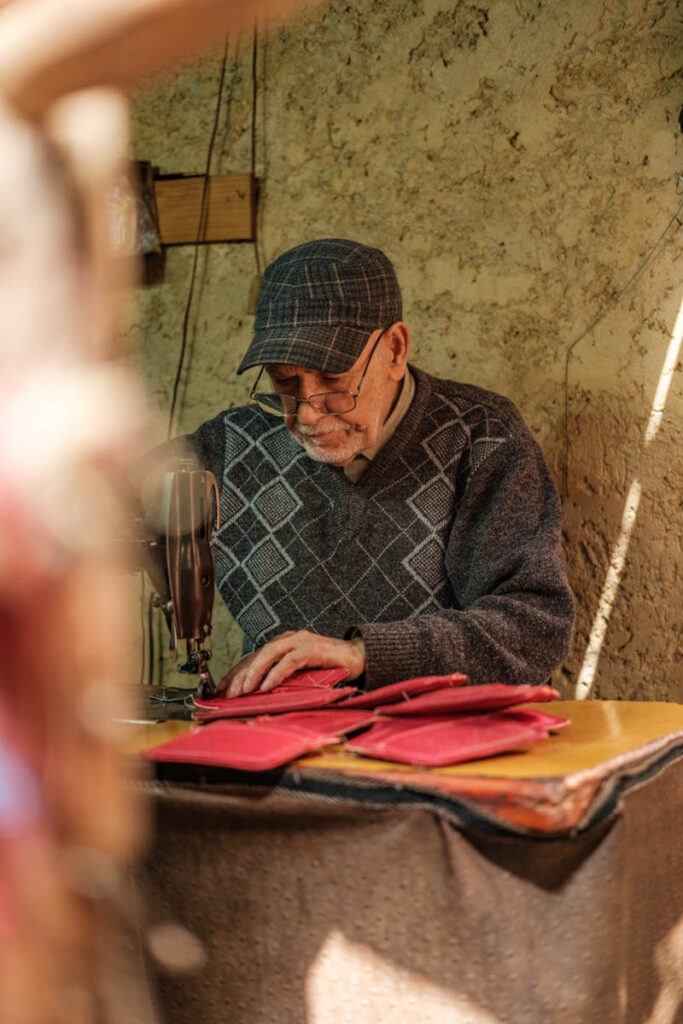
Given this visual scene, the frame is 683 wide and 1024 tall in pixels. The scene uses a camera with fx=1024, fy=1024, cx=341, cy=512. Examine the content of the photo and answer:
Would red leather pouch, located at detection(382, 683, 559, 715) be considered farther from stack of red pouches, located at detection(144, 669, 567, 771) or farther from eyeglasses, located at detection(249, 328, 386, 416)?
eyeglasses, located at detection(249, 328, 386, 416)

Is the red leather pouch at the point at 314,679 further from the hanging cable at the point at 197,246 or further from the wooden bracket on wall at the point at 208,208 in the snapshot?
the wooden bracket on wall at the point at 208,208

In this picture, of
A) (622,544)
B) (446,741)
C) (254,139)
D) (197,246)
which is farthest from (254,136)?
(446,741)

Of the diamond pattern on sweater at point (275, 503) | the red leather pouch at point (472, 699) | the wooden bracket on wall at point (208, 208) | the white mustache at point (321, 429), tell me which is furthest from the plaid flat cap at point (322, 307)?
the red leather pouch at point (472, 699)

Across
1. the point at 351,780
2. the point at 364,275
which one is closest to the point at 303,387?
the point at 364,275

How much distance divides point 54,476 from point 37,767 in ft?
0.58

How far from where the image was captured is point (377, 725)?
143 centimetres

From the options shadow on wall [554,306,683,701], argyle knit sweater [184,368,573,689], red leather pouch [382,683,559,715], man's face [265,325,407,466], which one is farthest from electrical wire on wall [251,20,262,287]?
red leather pouch [382,683,559,715]

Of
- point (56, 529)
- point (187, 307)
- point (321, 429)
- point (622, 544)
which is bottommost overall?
point (622, 544)

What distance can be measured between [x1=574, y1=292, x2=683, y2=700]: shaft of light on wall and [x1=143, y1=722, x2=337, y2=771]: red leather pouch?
1399mm

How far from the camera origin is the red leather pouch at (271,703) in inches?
→ 61.6

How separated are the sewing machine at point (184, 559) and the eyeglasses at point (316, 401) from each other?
0.42 metres

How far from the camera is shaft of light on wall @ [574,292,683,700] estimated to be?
2.56 metres

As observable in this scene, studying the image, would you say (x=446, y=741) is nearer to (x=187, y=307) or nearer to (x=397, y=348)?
(x=397, y=348)

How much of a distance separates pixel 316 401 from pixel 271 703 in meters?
0.79
